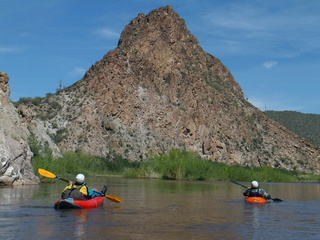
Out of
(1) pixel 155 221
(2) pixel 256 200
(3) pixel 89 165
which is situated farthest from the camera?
(3) pixel 89 165

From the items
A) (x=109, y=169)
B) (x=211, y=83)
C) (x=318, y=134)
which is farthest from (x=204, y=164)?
(x=318, y=134)

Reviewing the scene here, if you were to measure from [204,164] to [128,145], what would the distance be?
2439 centimetres

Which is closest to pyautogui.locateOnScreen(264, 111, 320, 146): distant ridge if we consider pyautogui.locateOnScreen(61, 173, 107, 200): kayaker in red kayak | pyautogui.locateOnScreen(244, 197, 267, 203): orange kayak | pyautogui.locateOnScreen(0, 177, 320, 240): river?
pyautogui.locateOnScreen(244, 197, 267, 203): orange kayak

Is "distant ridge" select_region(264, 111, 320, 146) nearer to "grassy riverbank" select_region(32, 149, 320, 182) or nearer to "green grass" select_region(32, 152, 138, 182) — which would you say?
"grassy riverbank" select_region(32, 149, 320, 182)

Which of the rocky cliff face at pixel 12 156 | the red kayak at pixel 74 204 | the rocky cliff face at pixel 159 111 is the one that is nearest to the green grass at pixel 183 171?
the rocky cliff face at pixel 159 111

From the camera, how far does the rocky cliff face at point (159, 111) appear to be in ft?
281

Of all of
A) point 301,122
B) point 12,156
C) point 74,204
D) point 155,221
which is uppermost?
point 301,122

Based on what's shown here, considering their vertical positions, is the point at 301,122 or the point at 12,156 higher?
the point at 301,122

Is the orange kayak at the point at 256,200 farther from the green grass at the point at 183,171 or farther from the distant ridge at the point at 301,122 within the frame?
the distant ridge at the point at 301,122

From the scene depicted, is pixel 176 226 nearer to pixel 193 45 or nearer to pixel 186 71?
pixel 186 71

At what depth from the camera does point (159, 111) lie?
90688 mm

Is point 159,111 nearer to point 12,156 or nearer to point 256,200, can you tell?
point 12,156

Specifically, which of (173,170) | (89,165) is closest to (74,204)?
(173,170)

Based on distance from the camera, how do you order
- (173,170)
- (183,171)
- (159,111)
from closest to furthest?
(183,171)
(173,170)
(159,111)
